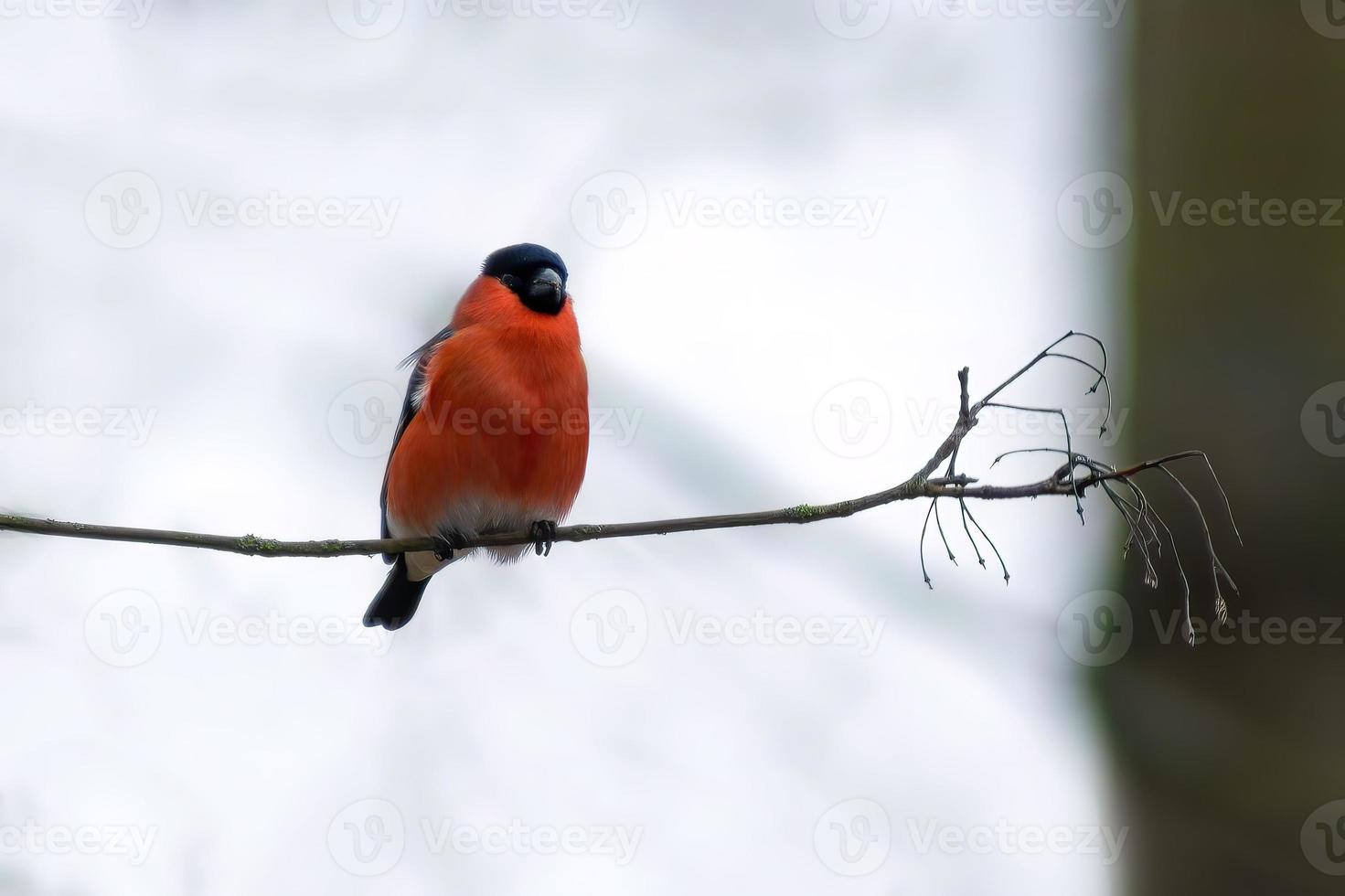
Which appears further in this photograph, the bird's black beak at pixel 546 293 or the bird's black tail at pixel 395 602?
the bird's black tail at pixel 395 602

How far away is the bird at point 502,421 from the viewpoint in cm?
443

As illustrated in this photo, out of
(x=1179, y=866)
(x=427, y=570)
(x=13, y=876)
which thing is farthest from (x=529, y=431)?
(x=1179, y=866)

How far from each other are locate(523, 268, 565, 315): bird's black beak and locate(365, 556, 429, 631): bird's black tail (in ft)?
5.15

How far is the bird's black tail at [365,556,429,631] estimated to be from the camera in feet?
18.1

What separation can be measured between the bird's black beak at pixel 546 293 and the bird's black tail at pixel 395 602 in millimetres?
1570

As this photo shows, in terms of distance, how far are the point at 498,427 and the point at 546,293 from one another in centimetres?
62

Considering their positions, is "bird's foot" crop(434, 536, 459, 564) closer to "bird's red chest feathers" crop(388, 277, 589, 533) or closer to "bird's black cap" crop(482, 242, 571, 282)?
"bird's red chest feathers" crop(388, 277, 589, 533)

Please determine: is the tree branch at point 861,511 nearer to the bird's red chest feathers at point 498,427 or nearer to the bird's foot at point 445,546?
the bird's foot at point 445,546

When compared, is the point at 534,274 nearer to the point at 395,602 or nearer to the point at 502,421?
the point at 502,421

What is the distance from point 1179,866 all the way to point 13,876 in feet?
11.7

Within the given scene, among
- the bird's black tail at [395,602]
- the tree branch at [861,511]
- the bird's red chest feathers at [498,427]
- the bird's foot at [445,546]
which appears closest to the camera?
the tree branch at [861,511]

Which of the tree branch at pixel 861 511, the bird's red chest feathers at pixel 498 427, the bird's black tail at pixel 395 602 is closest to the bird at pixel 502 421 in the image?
the bird's red chest feathers at pixel 498 427

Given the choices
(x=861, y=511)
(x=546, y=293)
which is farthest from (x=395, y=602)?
(x=861, y=511)

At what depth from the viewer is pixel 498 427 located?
4438mm
